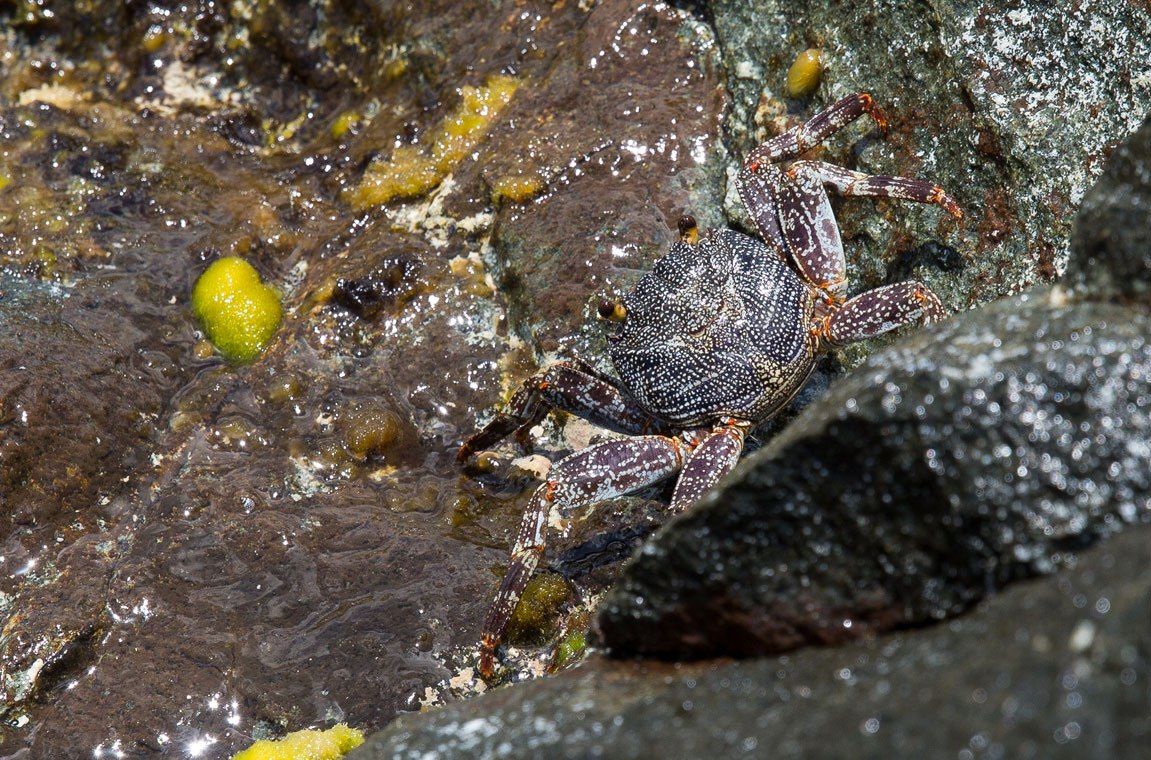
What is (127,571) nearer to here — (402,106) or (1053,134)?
(402,106)

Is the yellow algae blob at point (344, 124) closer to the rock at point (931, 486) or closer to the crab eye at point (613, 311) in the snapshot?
the crab eye at point (613, 311)

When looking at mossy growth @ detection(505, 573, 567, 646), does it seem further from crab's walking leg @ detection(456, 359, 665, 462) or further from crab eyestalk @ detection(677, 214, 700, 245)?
crab eyestalk @ detection(677, 214, 700, 245)

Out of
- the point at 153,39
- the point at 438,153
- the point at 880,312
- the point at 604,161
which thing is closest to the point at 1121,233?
the point at 880,312

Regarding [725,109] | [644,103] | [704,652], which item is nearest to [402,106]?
[644,103]

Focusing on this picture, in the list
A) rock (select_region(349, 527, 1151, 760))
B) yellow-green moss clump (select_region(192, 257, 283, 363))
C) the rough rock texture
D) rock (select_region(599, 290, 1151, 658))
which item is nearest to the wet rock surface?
the rough rock texture

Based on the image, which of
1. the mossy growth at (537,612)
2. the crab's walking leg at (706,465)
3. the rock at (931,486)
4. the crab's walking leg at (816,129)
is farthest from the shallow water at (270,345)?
the rock at (931,486)

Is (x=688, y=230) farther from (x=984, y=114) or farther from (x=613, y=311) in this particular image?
(x=984, y=114)
